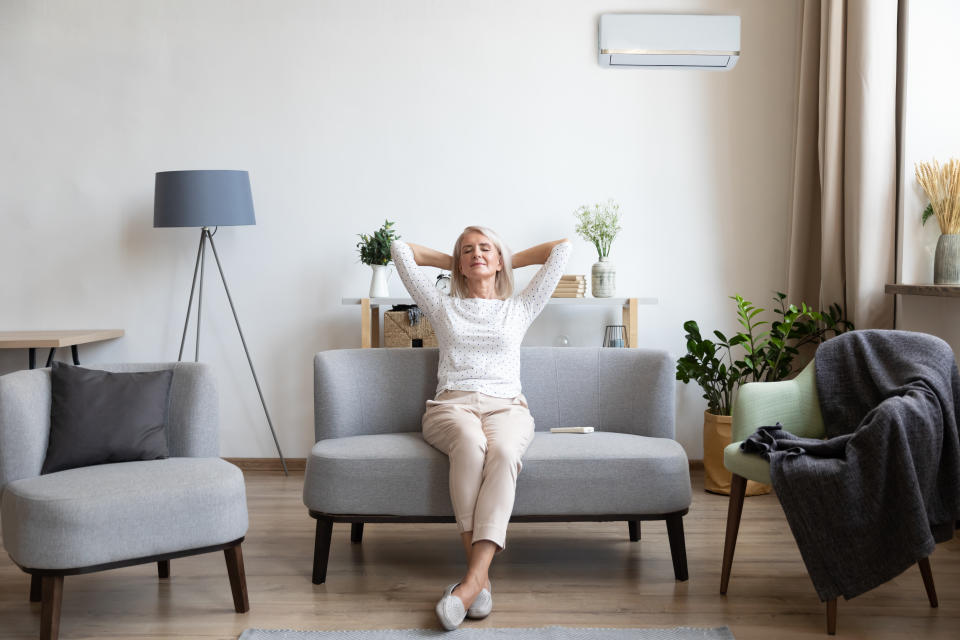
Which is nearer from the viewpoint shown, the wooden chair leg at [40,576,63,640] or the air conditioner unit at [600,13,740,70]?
the wooden chair leg at [40,576,63,640]

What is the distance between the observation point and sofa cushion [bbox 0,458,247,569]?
86.5 inches

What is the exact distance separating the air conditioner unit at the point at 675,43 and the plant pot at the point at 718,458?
5.36ft

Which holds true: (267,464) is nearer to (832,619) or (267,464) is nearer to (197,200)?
(197,200)

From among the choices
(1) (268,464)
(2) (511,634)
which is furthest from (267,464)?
(2) (511,634)

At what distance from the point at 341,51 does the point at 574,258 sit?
159 centimetres

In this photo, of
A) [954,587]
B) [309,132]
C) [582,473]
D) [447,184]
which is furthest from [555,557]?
[309,132]

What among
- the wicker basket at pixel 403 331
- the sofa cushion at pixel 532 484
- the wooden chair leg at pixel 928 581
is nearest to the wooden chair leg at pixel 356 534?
the sofa cushion at pixel 532 484

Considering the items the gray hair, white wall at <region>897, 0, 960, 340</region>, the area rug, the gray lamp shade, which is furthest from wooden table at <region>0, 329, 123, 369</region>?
white wall at <region>897, 0, 960, 340</region>

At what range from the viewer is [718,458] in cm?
391

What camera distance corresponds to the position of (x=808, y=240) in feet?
13.4

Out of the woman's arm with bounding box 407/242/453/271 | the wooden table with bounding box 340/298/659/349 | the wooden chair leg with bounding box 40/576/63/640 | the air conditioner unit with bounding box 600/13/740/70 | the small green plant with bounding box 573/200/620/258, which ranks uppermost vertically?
the air conditioner unit with bounding box 600/13/740/70

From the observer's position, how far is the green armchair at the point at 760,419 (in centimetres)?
260

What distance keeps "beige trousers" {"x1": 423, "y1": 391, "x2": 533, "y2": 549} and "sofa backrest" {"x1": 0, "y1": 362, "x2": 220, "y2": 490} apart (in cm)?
73

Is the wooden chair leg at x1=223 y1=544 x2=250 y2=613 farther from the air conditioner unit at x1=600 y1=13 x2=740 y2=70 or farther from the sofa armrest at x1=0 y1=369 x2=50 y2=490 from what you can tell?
the air conditioner unit at x1=600 y1=13 x2=740 y2=70
